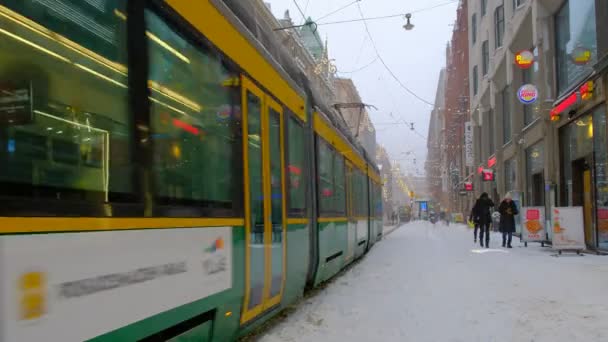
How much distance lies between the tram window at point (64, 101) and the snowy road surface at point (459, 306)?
306cm

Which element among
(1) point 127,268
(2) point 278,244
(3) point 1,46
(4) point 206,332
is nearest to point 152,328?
(1) point 127,268

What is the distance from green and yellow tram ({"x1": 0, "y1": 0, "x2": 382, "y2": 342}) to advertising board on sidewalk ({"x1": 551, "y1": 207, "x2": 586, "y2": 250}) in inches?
394

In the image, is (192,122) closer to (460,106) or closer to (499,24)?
(499,24)

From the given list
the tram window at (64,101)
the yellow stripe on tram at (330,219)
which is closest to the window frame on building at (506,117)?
the yellow stripe on tram at (330,219)

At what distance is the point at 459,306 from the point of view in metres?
7.03

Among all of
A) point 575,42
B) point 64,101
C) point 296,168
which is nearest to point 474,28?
point 575,42

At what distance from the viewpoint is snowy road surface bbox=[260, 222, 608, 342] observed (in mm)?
5602

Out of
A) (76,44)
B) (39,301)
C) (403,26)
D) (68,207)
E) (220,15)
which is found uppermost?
(403,26)

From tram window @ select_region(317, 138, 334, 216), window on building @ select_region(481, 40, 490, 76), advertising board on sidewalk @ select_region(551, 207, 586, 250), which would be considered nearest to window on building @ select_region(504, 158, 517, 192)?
window on building @ select_region(481, 40, 490, 76)

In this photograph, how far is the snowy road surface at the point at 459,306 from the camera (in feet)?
18.4

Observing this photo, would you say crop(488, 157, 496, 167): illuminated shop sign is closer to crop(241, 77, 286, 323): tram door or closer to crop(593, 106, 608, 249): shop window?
crop(593, 106, 608, 249): shop window

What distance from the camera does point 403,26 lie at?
67.3 feet

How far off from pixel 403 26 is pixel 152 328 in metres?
18.6

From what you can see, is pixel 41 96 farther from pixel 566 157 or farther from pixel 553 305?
pixel 566 157
